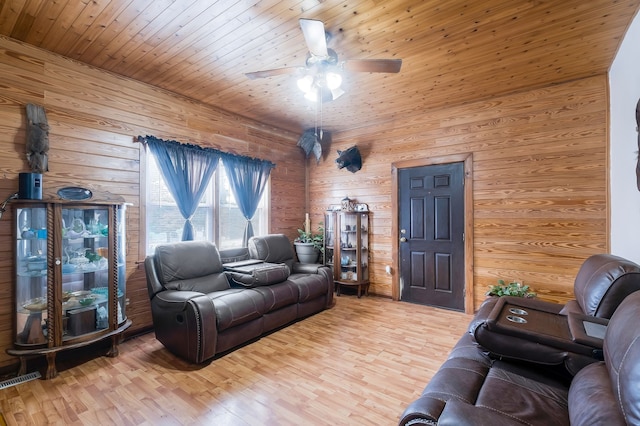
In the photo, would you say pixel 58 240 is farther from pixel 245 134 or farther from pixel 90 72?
pixel 245 134

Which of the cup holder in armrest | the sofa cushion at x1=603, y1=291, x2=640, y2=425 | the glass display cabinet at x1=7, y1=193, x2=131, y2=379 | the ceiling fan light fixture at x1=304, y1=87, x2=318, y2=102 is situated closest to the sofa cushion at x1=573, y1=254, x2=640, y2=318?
the cup holder in armrest

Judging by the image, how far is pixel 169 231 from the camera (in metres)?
3.59

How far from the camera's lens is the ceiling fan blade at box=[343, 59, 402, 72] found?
218 centimetres

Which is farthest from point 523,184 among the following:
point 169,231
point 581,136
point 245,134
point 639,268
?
point 169,231

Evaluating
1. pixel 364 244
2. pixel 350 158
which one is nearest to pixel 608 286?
pixel 364 244

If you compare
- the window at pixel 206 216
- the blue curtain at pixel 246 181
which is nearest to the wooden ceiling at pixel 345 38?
the blue curtain at pixel 246 181

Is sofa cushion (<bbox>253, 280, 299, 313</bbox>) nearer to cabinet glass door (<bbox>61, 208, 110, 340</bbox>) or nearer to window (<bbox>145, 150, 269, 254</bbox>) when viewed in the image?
window (<bbox>145, 150, 269, 254</bbox>)

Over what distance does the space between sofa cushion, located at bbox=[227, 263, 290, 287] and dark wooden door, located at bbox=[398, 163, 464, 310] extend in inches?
77.2

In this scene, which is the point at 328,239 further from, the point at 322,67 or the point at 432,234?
the point at 322,67

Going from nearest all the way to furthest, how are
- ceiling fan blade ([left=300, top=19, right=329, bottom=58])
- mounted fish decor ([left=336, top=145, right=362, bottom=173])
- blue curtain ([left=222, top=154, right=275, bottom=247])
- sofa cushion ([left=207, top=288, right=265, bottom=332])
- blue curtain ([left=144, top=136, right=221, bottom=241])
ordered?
ceiling fan blade ([left=300, top=19, right=329, bottom=58]) < sofa cushion ([left=207, top=288, right=265, bottom=332]) < blue curtain ([left=144, top=136, right=221, bottom=241]) < blue curtain ([left=222, top=154, right=275, bottom=247]) < mounted fish decor ([left=336, top=145, right=362, bottom=173])

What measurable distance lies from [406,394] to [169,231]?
10.0 ft

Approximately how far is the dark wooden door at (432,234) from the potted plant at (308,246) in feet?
4.24

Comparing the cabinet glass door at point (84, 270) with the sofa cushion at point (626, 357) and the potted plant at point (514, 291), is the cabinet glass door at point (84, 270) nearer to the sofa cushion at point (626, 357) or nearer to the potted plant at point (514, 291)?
the sofa cushion at point (626, 357)

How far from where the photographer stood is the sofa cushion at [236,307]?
2.65m
